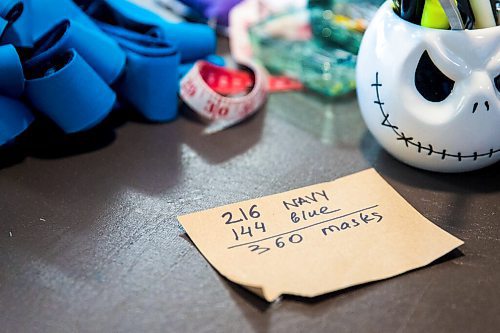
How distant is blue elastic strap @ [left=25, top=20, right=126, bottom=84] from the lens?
1.95 feet

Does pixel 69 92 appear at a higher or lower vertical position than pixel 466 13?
lower

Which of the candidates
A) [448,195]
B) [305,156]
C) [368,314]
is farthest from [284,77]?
[368,314]

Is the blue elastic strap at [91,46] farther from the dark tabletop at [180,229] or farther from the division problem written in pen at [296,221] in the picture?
the division problem written in pen at [296,221]

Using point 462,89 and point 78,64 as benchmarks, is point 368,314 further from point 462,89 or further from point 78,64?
point 78,64

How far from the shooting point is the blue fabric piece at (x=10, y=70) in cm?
54

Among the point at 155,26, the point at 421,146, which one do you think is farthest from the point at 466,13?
the point at 155,26

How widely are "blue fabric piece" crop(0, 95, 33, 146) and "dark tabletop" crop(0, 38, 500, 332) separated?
4cm

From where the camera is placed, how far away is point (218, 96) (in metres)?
0.66

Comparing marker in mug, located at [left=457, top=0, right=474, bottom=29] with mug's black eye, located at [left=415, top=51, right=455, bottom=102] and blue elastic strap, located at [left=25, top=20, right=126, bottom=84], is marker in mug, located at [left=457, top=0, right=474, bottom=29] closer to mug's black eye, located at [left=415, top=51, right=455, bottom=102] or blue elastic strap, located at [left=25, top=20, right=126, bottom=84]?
mug's black eye, located at [left=415, top=51, right=455, bottom=102]

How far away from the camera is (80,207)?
1.74 feet

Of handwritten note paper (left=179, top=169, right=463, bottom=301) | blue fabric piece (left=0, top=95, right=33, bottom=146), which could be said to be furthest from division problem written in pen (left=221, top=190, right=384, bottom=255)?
blue fabric piece (left=0, top=95, right=33, bottom=146)

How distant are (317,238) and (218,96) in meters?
0.24

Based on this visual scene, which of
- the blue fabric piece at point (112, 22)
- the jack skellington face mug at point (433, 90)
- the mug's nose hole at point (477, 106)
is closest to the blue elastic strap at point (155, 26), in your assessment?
the blue fabric piece at point (112, 22)

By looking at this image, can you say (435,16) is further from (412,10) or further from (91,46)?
(91,46)
